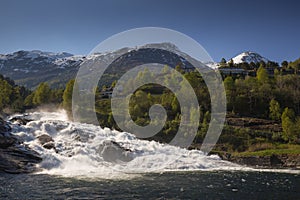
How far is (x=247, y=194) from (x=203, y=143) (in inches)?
1204

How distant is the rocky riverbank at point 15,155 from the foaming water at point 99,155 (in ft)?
3.85

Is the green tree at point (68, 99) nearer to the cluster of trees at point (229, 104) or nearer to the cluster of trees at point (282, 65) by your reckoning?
the cluster of trees at point (229, 104)

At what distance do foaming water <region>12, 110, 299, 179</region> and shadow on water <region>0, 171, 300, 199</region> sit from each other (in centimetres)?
349

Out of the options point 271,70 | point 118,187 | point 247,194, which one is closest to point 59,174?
point 118,187

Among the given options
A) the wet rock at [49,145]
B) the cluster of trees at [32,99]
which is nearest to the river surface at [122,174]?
the wet rock at [49,145]

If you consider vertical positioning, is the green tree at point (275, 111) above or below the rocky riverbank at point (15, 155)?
above

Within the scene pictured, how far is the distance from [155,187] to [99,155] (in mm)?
16773

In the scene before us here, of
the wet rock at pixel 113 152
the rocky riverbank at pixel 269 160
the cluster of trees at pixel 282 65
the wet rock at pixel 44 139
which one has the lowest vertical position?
A: the rocky riverbank at pixel 269 160

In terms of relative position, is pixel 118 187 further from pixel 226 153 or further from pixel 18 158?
pixel 226 153

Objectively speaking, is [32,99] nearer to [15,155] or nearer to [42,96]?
[42,96]

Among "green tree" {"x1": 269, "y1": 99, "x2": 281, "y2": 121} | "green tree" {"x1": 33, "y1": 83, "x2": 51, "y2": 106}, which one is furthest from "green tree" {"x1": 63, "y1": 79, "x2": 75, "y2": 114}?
"green tree" {"x1": 269, "y1": 99, "x2": 281, "y2": 121}

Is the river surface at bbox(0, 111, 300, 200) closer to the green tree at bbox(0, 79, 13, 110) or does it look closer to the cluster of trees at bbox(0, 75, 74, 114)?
the cluster of trees at bbox(0, 75, 74, 114)

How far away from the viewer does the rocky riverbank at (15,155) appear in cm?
3111

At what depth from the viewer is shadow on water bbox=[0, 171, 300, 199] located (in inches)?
822
